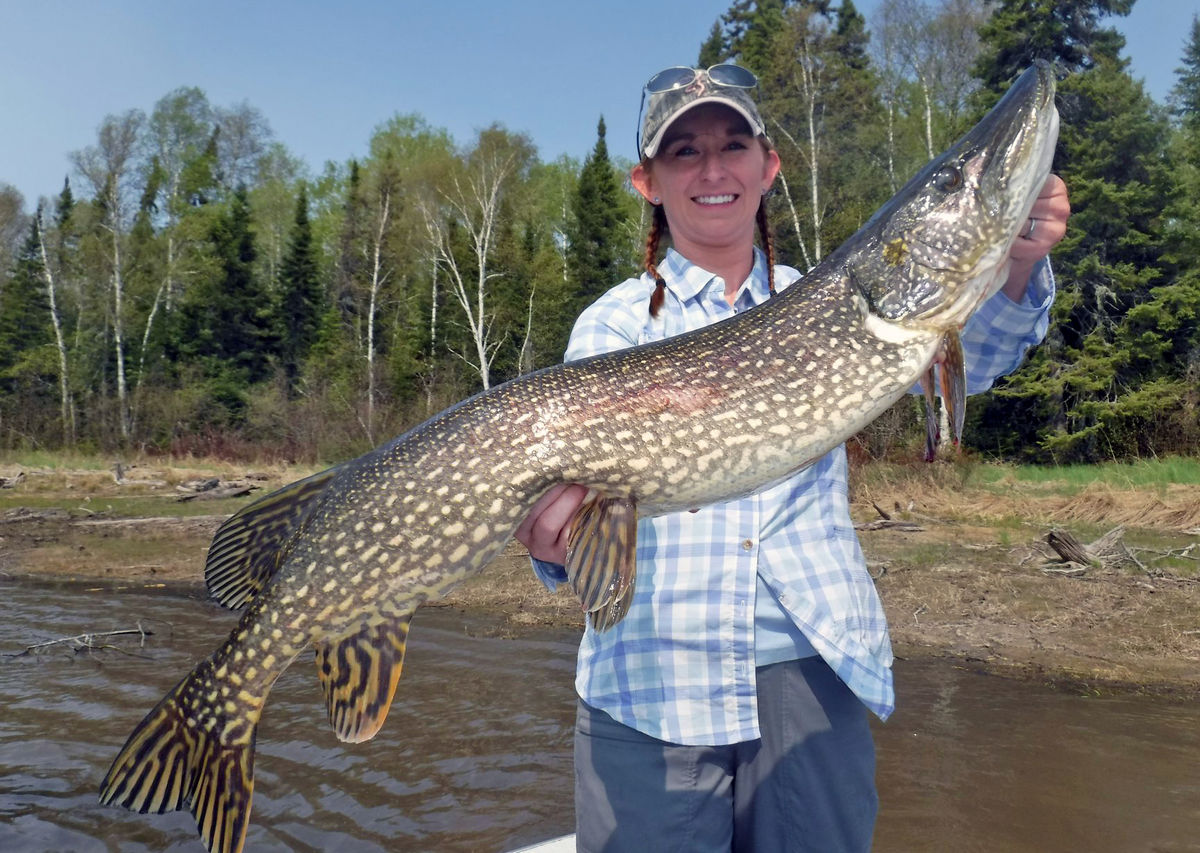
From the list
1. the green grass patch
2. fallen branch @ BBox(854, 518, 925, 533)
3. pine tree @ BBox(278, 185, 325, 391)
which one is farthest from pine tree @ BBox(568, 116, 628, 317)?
fallen branch @ BBox(854, 518, 925, 533)

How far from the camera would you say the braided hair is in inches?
85.3

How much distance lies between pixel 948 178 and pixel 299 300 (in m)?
33.1

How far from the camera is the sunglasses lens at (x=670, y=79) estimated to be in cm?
222

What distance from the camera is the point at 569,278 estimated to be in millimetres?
29656

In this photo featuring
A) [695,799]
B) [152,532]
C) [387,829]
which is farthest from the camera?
[152,532]

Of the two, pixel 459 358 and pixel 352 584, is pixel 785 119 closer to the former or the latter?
pixel 459 358

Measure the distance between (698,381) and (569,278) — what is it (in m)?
28.2

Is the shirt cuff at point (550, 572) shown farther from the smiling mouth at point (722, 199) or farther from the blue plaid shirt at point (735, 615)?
the smiling mouth at point (722, 199)

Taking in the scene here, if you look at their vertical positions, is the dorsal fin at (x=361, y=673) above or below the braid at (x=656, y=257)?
Result: below

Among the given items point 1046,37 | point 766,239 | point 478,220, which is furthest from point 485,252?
point 766,239

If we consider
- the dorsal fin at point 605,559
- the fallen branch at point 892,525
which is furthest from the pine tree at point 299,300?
the dorsal fin at point 605,559

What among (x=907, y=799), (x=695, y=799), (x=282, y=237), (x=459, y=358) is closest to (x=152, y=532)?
(x=907, y=799)

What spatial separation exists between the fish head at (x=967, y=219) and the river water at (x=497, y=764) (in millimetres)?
2719

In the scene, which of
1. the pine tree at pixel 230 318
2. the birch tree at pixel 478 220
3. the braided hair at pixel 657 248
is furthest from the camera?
the pine tree at pixel 230 318
